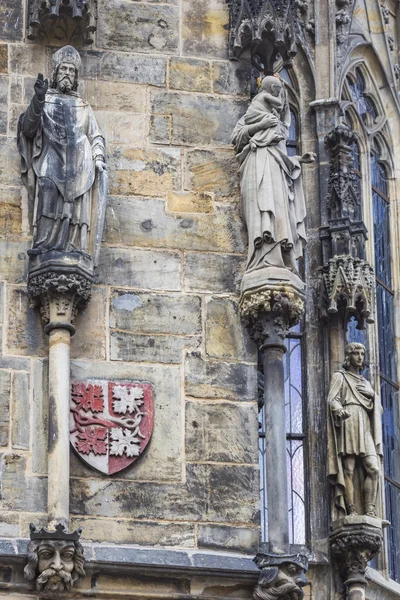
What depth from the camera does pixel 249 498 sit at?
1820 cm

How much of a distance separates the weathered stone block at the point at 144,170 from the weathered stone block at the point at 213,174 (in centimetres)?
9

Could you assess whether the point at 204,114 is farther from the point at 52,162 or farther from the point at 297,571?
the point at 297,571

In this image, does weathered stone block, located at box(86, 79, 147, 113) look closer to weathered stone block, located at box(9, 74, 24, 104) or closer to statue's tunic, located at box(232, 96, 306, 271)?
weathered stone block, located at box(9, 74, 24, 104)

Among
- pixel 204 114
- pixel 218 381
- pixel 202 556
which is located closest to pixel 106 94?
pixel 204 114

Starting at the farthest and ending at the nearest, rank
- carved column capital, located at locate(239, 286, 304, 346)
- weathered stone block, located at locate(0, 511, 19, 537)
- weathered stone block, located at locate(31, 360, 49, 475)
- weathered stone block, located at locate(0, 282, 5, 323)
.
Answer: carved column capital, located at locate(239, 286, 304, 346), weathered stone block, located at locate(0, 282, 5, 323), weathered stone block, located at locate(31, 360, 49, 475), weathered stone block, located at locate(0, 511, 19, 537)

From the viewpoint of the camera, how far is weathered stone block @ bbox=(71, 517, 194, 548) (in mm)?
17812

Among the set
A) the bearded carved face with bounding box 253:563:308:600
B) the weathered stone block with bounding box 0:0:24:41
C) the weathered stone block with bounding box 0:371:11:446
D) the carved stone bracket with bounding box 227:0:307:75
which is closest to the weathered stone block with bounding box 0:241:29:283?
the weathered stone block with bounding box 0:371:11:446

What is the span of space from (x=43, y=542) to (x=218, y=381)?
1.92 meters

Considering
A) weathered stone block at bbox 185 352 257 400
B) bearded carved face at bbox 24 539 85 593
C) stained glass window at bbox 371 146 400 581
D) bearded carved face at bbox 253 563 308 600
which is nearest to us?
bearded carved face at bbox 24 539 85 593

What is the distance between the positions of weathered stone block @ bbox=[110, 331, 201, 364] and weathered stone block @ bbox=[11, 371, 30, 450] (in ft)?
2.26

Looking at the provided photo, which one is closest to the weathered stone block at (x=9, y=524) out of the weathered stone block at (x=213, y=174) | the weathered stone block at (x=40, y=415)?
the weathered stone block at (x=40, y=415)

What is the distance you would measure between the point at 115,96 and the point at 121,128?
266 mm

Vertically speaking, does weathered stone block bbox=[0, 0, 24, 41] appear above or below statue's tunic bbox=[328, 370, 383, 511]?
above

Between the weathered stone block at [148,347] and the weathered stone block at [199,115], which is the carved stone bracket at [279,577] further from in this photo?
the weathered stone block at [199,115]
